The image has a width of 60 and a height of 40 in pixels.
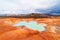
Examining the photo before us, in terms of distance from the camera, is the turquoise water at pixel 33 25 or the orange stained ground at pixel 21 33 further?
the turquoise water at pixel 33 25

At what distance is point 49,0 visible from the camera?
1.68m

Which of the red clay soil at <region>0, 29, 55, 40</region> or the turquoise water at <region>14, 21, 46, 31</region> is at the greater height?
the turquoise water at <region>14, 21, 46, 31</region>

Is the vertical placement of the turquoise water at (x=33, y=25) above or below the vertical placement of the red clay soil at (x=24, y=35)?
above

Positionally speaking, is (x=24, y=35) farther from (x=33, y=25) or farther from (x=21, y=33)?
(x=33, y=25)

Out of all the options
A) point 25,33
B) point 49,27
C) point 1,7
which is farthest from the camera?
point 1,7

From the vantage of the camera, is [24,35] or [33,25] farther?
[33,25]

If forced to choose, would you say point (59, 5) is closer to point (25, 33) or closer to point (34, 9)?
point (34, 9)

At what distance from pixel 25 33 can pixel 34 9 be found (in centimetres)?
42

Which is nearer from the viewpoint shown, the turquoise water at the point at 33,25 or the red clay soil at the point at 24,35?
the red clay soil at the point at 24,35

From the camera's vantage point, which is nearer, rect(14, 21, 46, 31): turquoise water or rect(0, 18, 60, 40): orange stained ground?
rect(0, 18, 60, 40): orange stained ground

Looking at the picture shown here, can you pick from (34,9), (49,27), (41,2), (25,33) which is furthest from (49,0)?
(25,33)

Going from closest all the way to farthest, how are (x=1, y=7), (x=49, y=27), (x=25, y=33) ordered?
1. (x=25, y=33)
2. (x=49, y=27)
3. (x=1, y=7)

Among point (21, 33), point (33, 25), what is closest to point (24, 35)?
point (21, 33)

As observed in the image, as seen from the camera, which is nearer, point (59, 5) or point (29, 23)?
point (29, 23)
